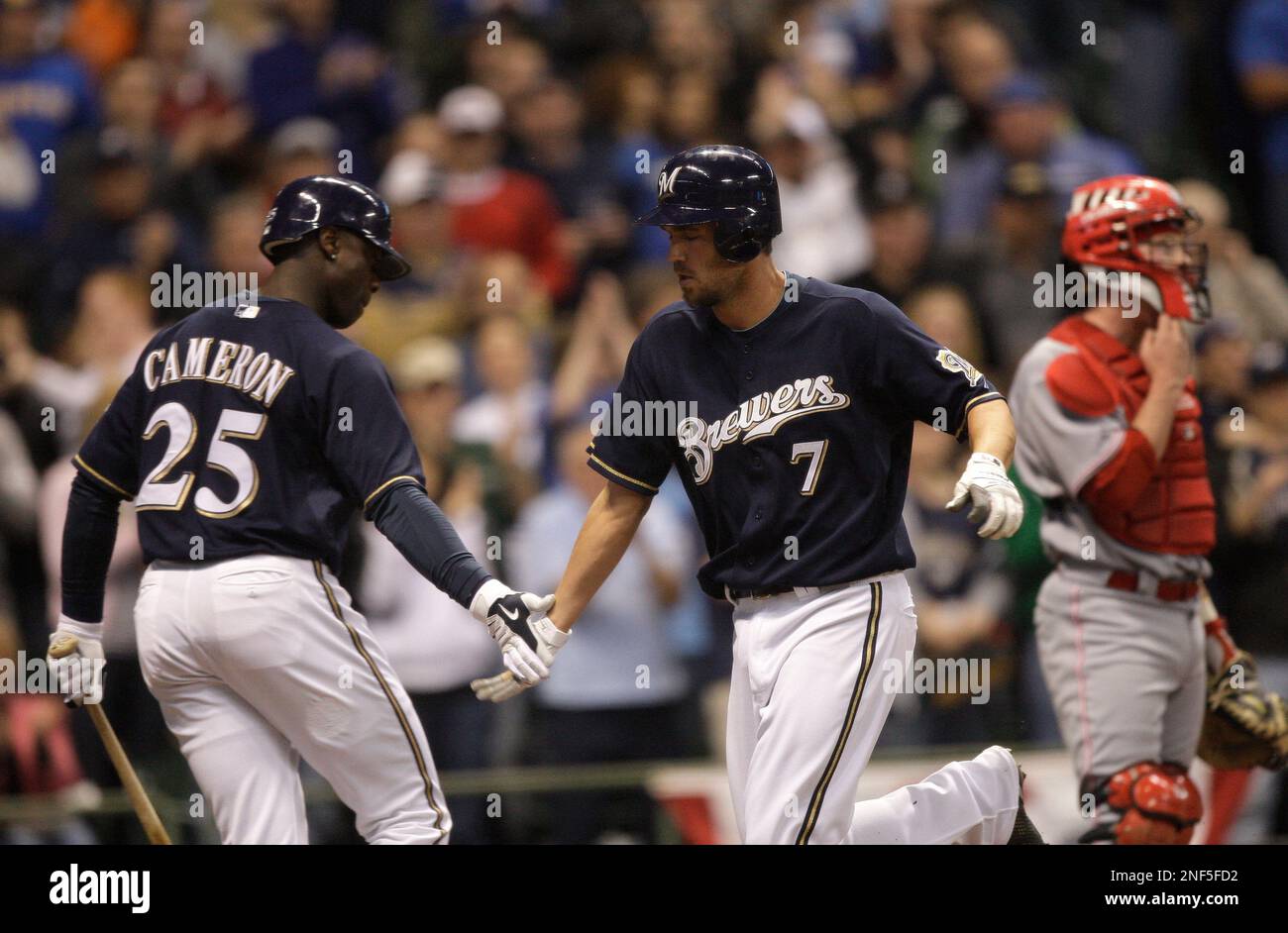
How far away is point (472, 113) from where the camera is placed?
9500 millimetres

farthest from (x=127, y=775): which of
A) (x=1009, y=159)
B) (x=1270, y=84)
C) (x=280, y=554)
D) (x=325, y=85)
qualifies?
(x=1270, y=84)

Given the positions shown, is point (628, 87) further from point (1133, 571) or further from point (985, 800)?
point (985, 800)

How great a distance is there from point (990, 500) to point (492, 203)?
5168mm

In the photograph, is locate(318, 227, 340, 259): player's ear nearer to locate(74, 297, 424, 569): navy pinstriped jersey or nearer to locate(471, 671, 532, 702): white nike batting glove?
locate(74, 297, 424, 569): navy pinstriped jersey

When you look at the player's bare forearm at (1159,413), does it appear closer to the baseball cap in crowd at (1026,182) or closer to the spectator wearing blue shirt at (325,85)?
the baseball cap in crowd at (1026,182)

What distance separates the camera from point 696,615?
26.4 ft

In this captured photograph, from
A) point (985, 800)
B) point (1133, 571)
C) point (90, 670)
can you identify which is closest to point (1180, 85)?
point (1133, 571)

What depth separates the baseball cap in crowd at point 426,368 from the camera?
813 centimetres

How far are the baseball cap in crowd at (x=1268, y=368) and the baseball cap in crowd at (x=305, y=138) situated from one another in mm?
4879

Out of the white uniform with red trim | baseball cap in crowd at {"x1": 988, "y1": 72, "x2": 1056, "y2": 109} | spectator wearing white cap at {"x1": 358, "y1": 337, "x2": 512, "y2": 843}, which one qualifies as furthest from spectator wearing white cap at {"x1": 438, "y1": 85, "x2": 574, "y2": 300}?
the white uniform with red trim

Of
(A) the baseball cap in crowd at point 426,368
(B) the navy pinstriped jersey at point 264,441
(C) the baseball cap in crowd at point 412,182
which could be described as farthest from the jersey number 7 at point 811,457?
(C) the baseball cap in crowd at point 412,182

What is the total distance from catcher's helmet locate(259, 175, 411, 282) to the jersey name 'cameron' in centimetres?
39

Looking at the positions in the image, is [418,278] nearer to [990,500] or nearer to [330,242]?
[330,242]
